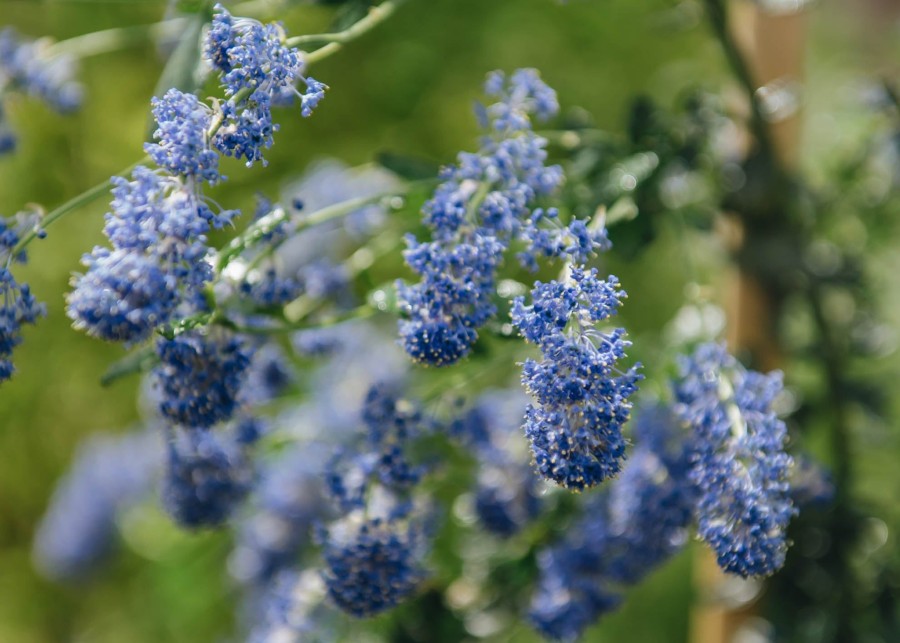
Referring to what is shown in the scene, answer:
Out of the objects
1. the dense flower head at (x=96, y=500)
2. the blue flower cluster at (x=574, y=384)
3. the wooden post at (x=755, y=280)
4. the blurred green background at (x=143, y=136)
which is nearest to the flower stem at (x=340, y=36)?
the blue flower cluster at (x=574, y=384)

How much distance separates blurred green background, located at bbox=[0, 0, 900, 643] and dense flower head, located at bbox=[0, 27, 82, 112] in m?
0.85

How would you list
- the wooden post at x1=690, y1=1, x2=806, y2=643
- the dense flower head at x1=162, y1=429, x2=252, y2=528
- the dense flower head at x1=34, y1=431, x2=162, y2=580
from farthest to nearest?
the dense flower head at x1=34, y1=431, x2=162, y2=580, the wooden post at x1=690, y1=1, x2=806, y2=643, the dense flower head at x1=162, y1=429, x2=252, y2=528

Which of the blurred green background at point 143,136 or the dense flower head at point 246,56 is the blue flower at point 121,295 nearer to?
the dense flower head at point 246,56

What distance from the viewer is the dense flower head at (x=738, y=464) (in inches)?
23.2

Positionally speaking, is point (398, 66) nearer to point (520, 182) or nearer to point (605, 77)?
point (605, 77)

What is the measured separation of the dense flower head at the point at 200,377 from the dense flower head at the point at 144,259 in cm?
7

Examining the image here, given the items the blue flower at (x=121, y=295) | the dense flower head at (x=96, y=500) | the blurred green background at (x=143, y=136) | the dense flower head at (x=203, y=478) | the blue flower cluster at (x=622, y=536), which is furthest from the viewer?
the blurred green background at (x=143, y=136)

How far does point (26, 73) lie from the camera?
0.89 metres

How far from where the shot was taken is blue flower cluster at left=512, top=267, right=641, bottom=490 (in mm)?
531

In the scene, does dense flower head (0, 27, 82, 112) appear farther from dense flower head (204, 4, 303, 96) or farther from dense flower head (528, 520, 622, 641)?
dense flower head (528, 520, 622, 641)

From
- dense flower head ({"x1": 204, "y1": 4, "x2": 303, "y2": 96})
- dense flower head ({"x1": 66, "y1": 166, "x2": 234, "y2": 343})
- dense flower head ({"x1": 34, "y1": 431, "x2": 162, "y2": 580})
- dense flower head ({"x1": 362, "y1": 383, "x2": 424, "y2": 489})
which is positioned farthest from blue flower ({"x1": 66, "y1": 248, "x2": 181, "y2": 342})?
dense flower head ({"x1": 34, "y1": 431, "x2": 162, "y2": 580})

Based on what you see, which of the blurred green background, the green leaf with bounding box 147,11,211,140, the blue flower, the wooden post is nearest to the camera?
the blue flower

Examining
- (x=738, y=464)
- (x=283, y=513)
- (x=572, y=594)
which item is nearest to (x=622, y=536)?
(x=572, y=594)

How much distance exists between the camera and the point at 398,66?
73.2 inches
